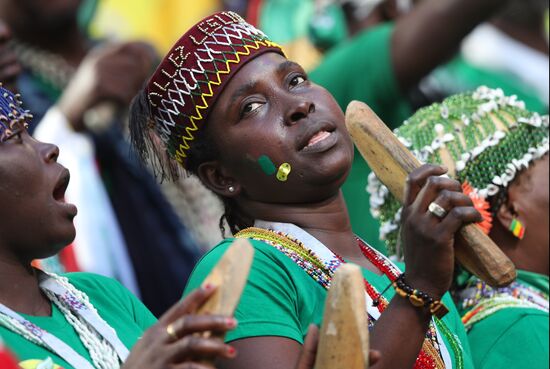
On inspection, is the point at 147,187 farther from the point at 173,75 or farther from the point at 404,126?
the point at 173,75

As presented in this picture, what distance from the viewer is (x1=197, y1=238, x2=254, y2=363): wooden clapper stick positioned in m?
2.46

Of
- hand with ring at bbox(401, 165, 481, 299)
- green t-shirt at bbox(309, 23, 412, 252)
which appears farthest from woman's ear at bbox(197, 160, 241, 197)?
green t-shirt at bbox(309, 23, 412, 252)

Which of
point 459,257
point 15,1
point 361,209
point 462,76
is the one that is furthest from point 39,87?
point 459,257

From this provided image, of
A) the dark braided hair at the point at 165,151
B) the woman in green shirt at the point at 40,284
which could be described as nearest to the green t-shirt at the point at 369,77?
the dark braided hair at the point at 165,151

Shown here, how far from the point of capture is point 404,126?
13.1ft

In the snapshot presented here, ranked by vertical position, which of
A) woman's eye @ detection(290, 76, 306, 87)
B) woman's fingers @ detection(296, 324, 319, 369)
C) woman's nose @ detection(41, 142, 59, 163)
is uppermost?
woman's eye @ detection(290, 76, 306, 87)

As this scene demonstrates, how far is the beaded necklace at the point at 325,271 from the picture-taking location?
3.13 metres

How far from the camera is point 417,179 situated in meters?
2.87

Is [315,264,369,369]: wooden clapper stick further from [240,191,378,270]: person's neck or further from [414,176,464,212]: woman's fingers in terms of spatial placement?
[240,191,378,270]: person's neck

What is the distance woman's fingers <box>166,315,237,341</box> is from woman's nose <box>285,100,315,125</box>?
92cm

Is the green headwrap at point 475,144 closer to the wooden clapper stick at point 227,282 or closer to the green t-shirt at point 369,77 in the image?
the green t-shirt at point 369,77

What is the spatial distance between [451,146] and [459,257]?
0.97 metres

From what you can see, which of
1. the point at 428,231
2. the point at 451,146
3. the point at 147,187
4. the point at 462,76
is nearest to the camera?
the point at 428,231

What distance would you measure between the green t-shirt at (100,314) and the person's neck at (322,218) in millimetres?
402
